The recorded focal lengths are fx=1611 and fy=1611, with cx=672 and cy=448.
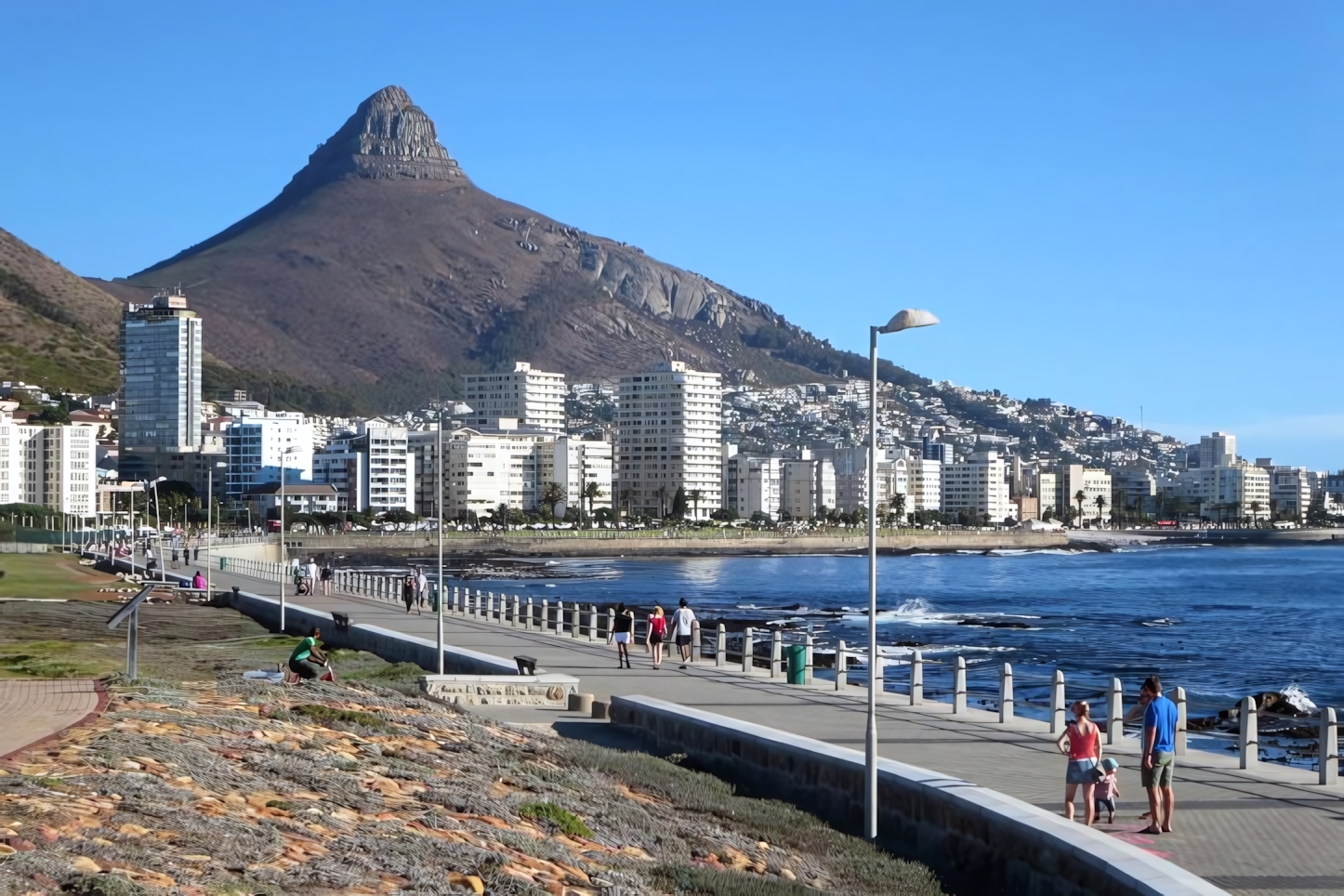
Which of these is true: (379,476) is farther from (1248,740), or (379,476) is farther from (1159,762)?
(1159,762)

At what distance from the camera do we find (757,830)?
46.6ft

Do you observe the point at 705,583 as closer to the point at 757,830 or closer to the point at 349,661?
the point at 349,661

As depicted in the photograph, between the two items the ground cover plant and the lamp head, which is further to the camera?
the lamp head

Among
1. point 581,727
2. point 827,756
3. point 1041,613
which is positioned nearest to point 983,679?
point 581,727

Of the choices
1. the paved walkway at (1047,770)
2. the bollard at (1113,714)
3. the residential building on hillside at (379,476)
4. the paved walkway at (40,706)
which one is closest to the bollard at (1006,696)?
the paved walkway at (1047,770)

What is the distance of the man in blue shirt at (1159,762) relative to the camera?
13.1 metres

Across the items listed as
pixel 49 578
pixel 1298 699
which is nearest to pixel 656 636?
pixel 1298 699

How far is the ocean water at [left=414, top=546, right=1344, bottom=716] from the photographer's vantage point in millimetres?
41031

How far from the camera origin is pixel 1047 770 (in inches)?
634

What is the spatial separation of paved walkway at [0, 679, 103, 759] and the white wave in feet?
73.8

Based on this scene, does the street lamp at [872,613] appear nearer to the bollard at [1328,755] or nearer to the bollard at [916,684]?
the bollard at [1328,755]

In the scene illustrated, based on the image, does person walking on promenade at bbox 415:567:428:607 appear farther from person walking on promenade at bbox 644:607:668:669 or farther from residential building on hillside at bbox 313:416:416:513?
residential building on hillside at bbox 313:416:416:513

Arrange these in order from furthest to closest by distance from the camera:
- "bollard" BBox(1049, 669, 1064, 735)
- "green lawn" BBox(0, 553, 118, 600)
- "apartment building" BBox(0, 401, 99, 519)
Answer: "apartment building" BBox(0, 401, 99, 519), "green lawn" BBox(0, 553, 118, 600), "bollard" BBox(1049, 669, 1064, 735)

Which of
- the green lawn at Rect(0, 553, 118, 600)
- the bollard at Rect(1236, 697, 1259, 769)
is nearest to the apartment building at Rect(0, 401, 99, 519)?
the green lawn at Rect(0, 553, 118, 600)
